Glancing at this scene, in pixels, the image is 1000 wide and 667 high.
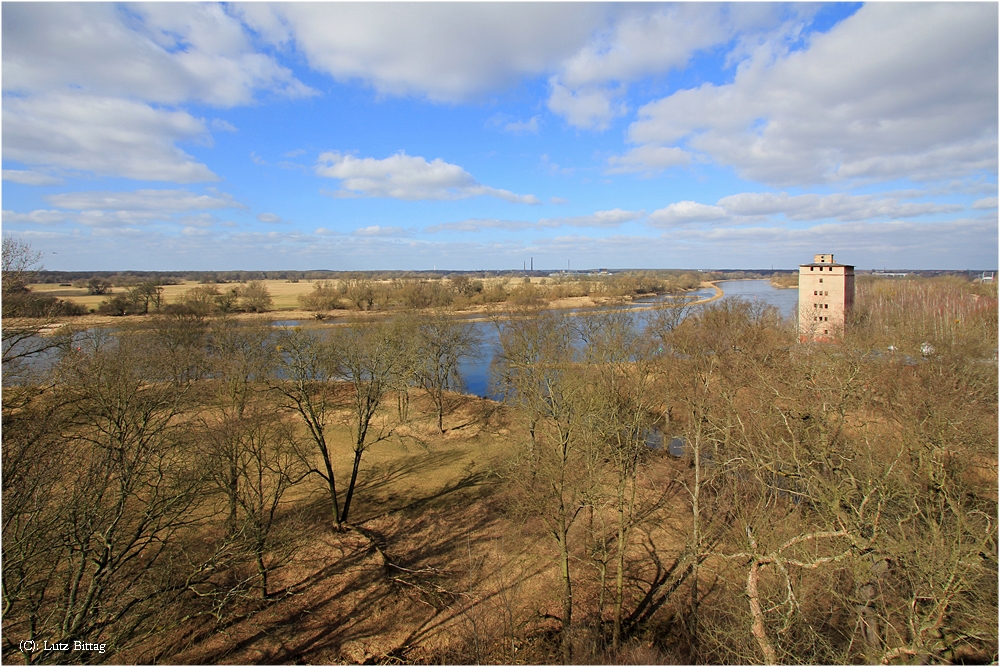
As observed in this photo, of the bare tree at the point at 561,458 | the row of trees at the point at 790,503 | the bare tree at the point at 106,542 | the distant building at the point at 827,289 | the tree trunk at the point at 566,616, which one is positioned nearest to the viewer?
the bare tree at the point at 106,542

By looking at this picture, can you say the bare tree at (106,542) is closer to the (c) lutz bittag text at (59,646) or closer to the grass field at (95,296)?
the (c) lutz bittag text at (59,646)

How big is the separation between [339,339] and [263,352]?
3.60m

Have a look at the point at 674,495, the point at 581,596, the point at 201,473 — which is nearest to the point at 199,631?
the point at 201,473

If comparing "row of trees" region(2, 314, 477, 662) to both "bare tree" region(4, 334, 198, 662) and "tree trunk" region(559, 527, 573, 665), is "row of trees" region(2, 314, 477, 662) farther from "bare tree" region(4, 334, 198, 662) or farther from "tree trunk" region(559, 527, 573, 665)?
"tree trunk" region(559, 527, 573, 665)

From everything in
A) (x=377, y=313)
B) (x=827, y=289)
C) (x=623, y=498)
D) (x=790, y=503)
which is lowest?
(x=790, y=503)

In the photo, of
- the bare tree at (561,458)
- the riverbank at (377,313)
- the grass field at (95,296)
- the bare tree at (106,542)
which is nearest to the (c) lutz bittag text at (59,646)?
the bare tree at (106,542)

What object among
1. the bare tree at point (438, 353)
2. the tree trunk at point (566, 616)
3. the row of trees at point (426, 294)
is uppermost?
the row of trees at point (426, 294)

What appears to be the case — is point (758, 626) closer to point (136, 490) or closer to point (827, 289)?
point (136, 490)

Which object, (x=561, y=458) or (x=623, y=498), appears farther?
(x=561, y=458)

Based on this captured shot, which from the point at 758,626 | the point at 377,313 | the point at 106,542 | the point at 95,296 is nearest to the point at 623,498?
the point at 758,626

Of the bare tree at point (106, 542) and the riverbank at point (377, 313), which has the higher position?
the riverbank at point (377, 313)

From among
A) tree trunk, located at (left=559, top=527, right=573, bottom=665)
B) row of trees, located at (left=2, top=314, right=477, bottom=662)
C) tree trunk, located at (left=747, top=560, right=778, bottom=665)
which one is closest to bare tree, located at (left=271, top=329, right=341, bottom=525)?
row of trees, located at (left=2, top=314, right=477, bottom=662)

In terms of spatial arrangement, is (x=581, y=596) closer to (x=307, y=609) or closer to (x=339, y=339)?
(x=307, y=609)

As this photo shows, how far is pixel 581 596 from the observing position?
11.5 m
